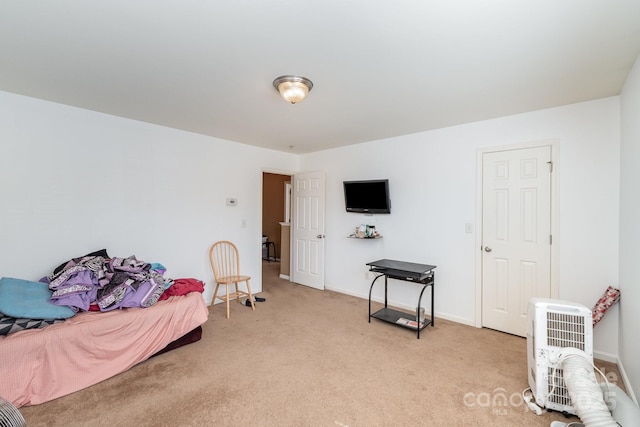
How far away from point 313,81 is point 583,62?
1.92 meters

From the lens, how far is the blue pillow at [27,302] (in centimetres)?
211

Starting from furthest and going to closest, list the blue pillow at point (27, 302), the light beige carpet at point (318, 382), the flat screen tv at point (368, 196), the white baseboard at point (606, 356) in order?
the flat screen tv at point (368, 196) < the white baseboard at point (606, 356) < the blue pillow at point (27, 302) < the light beige carpet at point (318, 382)

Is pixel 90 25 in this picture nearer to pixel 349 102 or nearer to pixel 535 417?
pixel 349 102

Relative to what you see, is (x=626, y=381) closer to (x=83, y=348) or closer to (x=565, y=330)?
(x=565, y=330)

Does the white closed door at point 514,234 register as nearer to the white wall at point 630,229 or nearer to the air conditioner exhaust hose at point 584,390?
the white wall at point 630,229

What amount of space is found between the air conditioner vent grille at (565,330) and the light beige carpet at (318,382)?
1.59 ft

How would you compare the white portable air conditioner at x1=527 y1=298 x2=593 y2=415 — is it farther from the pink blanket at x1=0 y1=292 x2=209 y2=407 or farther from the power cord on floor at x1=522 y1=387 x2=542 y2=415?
the pink blanket at x1=0 y1=292 x2=209 y2=407

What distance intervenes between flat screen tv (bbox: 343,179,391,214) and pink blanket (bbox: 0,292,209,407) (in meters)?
2.59

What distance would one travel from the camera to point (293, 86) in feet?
7.32

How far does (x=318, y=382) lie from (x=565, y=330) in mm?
1817

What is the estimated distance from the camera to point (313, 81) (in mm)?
2291

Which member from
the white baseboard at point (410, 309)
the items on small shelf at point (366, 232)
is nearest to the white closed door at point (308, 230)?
the white baseboard at point (410, 309)

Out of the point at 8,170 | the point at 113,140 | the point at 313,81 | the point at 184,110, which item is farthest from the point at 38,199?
the point at 313,81

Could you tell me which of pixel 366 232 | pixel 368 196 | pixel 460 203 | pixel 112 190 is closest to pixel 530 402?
pixel 460 203
